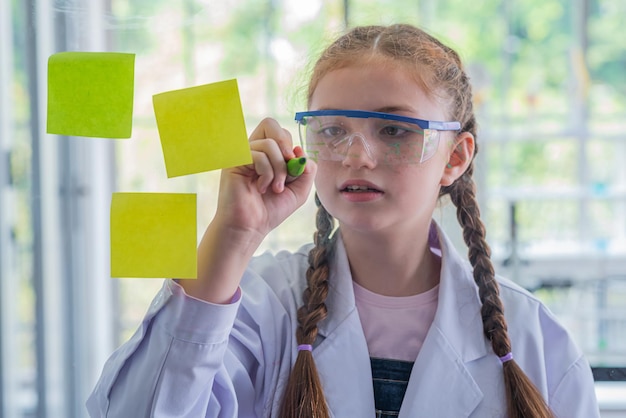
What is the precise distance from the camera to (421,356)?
1.19 metres

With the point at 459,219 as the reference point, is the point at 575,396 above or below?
below

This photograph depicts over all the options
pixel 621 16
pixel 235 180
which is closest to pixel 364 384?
pixel 235 180

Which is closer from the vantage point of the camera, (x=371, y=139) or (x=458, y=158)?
(x=371, y=139)

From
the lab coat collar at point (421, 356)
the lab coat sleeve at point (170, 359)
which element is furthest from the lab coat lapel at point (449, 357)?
the lab coat sleeve at point (170, 359)

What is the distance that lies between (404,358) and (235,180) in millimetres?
478

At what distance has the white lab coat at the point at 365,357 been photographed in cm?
115

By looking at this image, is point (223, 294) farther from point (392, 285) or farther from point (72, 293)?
point (72, 293)

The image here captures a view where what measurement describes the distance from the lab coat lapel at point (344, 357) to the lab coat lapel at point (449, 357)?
3.1 inches

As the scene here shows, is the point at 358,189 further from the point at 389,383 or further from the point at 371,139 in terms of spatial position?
the point at 389,383

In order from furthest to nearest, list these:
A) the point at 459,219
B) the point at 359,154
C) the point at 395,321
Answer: the point at 459,219 < the point at 395,321 < the point at 359,154

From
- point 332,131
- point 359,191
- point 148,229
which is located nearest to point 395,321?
point 359,191

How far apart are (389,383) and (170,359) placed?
1.35 feet

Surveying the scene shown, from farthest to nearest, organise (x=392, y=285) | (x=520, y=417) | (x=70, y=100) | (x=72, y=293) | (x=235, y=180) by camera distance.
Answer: (x=72, y=293) → (x=392, y=285) → (x=520, y=417) → (x=235, y=180) → (x=70, y=100)

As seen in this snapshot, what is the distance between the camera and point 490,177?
500cm
